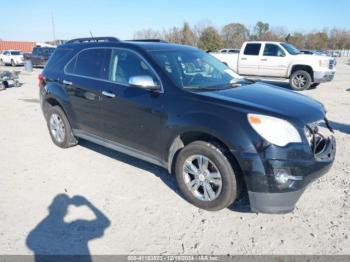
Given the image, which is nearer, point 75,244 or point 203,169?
point 75,244

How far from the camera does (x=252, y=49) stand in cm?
1461

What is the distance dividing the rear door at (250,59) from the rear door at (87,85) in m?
10.6

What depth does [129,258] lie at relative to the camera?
9.53 ft

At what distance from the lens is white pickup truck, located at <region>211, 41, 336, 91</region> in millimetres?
12898

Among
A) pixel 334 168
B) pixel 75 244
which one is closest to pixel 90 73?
pixel 75 244

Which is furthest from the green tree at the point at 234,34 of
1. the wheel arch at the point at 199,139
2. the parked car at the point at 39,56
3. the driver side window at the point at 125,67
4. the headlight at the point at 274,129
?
the headlight at the point at 274,129

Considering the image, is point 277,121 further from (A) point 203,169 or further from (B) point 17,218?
(B) point 17,218

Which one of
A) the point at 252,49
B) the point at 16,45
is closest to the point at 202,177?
the point at 252,49

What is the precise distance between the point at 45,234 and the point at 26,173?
1847 millimetres

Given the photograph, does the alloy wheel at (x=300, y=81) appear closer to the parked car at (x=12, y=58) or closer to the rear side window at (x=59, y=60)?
the rear side window at (x=59, y=60)

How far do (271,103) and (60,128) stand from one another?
388 cm

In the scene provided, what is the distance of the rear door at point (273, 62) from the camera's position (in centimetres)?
1354

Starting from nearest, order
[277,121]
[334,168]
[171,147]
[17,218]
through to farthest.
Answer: [277,121] < [17,218] < [171,147] < [334,168]

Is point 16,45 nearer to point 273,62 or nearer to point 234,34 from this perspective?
point 234,34
